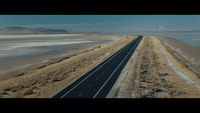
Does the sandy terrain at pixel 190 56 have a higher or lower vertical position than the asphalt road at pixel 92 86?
lower

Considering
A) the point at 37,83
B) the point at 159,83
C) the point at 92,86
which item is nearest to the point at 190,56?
the point at 159,83

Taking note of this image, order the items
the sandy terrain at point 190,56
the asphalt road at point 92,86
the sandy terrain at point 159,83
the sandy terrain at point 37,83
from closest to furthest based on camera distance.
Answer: the asphalt road at point 92,86
the sandy terrain at point 159,83
the sandy terrain at point 37,83
the sandy terrain at point 190,56

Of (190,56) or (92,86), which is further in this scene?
(190,56)

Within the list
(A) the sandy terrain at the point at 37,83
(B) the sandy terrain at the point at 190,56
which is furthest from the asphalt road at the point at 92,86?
(B) the sandy terrain at the point at 190,56

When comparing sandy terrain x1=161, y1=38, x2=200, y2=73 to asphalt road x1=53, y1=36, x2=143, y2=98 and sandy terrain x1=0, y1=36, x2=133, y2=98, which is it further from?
sandy terrain x1=0, y1=36, x2=133, y2=98

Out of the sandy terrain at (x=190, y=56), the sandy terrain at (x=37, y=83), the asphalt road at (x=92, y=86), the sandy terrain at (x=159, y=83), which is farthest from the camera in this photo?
the sandy terrain at (x=190, y=56)

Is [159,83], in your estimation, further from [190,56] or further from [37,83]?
[190,56]

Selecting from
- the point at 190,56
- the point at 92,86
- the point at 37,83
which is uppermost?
the point at 92,86

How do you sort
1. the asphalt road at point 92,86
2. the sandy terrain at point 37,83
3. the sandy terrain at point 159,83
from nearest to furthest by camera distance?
the asphalt road at point 92,86
the sandy terrain at point 159,83
the sandy terrain at point 37,83

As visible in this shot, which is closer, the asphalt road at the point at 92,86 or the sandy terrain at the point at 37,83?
the asphalt road at the point at 92,86

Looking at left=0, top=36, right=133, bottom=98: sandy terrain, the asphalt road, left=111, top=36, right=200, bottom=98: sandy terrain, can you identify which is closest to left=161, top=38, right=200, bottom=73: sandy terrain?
left=111, top=36, right=200, bottom=98: sandy terrain

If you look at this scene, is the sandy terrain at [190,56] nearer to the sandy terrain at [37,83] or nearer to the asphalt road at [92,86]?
the asphalt road at [92,86]
